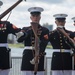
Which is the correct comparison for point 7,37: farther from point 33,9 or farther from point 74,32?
point 74,32

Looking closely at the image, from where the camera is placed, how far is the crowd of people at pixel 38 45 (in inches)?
348

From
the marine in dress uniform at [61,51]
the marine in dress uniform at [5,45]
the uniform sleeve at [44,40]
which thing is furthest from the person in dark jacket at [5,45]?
the marine in dress uniform at [61,51]

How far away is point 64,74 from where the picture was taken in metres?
9.61

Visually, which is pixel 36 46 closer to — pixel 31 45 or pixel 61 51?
pixel 31 45

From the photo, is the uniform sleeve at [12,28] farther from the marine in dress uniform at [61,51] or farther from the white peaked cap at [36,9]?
the marine in dress uniform at [61,51]

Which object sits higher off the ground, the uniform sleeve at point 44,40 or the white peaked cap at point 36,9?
the white peaked cap at point 36,9

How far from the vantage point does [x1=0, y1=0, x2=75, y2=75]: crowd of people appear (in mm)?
8852

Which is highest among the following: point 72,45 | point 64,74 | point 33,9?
point 33,9

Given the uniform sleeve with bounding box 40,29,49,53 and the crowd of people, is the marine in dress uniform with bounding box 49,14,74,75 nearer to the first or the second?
the crowd of people

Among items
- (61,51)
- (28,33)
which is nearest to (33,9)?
A: (28,33)

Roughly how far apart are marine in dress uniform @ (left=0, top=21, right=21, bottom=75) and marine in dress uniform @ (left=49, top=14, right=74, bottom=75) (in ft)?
3.66

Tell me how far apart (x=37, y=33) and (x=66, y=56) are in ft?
3.59

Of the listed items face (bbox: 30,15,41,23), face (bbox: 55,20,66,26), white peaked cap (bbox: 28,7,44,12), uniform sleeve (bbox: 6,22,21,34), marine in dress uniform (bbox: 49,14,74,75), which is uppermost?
white peaked cap (bbox: 28,7,44,12)

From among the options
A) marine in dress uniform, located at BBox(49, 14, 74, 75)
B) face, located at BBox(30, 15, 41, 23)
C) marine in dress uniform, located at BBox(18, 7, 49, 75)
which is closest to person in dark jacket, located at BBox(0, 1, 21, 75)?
marine in dress uniform, located at BBox(18, 7, 49, 75)
